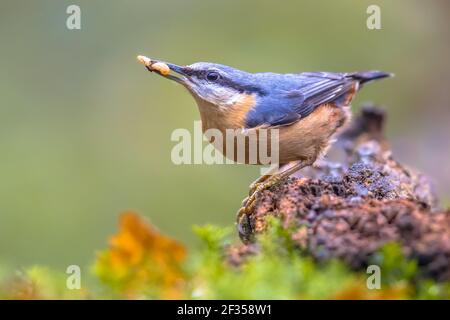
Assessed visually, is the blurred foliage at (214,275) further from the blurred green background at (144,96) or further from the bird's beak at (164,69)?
the blurred green background at (144,96)

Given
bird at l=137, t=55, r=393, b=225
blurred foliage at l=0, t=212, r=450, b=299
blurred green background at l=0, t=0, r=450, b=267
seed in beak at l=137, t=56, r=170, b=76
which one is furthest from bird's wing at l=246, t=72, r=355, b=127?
blurred foliage at l=0, t=212, r=450, b=299

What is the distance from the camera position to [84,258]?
703cm

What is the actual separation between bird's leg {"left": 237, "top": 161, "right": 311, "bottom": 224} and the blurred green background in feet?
7.96

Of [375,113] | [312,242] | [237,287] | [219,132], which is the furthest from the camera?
[375,113]

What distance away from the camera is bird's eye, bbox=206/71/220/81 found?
4699 millimetres

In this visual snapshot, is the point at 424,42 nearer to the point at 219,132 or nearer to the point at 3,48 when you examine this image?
the point at 3,48

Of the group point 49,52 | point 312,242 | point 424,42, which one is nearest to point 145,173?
point 49,52

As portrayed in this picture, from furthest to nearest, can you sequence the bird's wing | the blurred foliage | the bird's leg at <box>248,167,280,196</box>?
the bird's wing
the bird's leg at <box>248,167,280,196</box>
the blurred foliage

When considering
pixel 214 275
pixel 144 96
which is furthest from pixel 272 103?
pixel 144 96

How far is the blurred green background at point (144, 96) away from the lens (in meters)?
7.76

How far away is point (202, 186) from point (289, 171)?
12.4ft

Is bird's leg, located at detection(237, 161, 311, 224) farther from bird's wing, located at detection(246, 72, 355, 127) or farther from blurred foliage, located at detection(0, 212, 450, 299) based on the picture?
blurred foliage, located at detection(0, 212, 450, 299)

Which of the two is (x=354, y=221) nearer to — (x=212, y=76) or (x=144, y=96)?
(x=212, y=76)

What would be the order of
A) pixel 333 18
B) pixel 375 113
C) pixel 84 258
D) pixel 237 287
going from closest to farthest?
pixel 237 287, pixel 375 113, pixel 84 258, pixel 333 18
